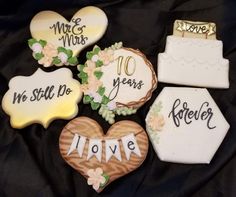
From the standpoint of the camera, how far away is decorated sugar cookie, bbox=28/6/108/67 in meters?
0.88

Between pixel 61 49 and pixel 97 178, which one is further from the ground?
pixel 61 49

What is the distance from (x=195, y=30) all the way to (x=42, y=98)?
0.34 metres

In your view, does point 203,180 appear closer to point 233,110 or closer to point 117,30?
point 233,110

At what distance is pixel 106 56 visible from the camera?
0.87 meters

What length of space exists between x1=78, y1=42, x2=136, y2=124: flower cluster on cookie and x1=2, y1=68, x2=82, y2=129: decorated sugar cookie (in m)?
0.02

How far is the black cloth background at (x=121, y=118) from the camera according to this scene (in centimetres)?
78

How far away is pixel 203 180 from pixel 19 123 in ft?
1.18

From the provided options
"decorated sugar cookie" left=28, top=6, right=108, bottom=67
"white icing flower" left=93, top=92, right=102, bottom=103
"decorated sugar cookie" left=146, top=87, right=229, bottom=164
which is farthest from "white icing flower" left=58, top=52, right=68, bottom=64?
"decorated sugar cookie" left=146, top=87, right=229, bottom=164

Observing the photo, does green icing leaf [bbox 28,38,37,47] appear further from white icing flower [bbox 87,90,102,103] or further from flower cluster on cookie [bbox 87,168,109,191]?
flower cluster on cookie [bbox 87,168,109,191]

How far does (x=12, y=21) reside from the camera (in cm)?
91

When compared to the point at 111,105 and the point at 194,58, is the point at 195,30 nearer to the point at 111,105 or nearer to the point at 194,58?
the point at 194,58

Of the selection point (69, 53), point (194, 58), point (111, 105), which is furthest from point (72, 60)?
point (194, 58)

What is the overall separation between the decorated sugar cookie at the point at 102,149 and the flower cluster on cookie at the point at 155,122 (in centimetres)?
2

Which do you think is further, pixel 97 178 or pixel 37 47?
pixel 37 47
